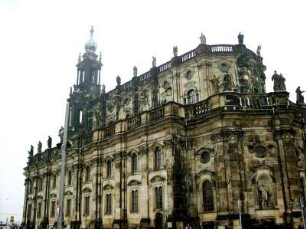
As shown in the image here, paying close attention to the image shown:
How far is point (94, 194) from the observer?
1342 inches

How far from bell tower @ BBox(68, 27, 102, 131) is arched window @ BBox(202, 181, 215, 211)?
27066mm

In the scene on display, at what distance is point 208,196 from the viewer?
2652 centimetres

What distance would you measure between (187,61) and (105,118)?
48.3 feet

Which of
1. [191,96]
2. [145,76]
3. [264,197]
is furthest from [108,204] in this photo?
[145,76]

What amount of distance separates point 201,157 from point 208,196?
298cm

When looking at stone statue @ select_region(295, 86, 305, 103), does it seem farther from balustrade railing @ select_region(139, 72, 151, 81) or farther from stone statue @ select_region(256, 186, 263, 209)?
balustrade railing @ select_region(139, 72, 151, 81)

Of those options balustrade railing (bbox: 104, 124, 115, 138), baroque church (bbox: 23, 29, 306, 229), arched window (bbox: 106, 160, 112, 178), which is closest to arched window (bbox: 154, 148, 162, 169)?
baroque church (bbox: 23, 29, 306, 229)

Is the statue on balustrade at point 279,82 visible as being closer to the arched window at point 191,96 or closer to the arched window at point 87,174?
the arched window at point 191,96

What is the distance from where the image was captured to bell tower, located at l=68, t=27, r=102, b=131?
5181 centimetres

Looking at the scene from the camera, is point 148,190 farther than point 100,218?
No

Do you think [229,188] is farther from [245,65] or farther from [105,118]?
[105,118]

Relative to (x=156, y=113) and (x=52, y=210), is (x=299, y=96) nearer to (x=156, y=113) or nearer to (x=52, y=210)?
(x=156, y=113)

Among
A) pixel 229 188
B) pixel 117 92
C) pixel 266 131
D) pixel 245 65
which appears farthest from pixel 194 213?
pixel 117 92

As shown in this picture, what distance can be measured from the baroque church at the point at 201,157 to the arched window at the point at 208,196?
0.07 meters
